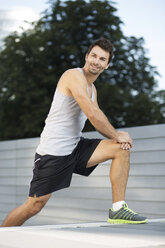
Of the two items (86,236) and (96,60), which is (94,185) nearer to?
(96,60)

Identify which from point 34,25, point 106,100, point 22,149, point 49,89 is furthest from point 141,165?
point 34,25

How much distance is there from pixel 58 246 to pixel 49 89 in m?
17.9

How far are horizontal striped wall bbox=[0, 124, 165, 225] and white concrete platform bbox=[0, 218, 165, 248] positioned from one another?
1.72 meters

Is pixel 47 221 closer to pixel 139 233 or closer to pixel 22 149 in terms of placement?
pixel 22 149

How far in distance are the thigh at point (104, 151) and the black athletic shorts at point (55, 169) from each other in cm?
3

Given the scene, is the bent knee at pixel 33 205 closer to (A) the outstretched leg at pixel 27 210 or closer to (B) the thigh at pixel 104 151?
(A) the outstretched leg at pixel 27 210

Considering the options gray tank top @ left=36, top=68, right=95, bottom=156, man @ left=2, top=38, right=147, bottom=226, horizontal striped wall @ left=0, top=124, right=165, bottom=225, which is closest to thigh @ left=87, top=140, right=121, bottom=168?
man @ left=2, top=38, right=147, bottom=226

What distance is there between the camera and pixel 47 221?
614 centimetres

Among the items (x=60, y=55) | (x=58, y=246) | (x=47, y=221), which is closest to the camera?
(x=58, y=246)

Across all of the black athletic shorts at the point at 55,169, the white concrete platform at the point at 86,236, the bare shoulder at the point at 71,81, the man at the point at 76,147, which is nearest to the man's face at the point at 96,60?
the man at the point at 76,147

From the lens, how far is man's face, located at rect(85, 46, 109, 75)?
10.7ft

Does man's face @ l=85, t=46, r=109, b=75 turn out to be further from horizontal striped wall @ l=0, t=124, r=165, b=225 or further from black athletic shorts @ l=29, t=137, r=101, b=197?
horizontal striped wall @ l=0, t=124, r=165, b=225

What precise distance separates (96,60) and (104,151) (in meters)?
0.62

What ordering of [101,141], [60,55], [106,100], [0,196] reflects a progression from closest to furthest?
[101,141] < [0,196] < [106,100] < [60,55]
